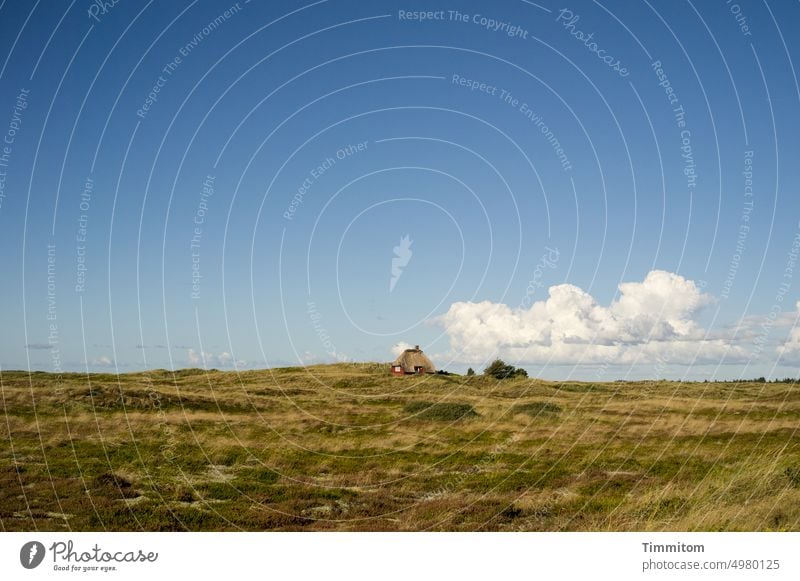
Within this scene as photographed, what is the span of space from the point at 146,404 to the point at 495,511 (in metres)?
30.0

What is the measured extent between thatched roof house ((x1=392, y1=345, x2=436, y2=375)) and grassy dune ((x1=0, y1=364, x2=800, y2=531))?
19727 millimetres

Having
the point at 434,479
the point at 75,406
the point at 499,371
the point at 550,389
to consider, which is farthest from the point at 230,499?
the point at 499,371

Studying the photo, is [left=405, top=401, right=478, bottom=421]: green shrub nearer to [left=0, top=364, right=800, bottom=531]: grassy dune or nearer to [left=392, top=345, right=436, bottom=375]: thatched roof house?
[left=0, top=364, right=800, bottom=531]: grassy dune

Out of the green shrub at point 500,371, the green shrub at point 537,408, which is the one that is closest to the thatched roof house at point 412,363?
the green shrub at point 500,371

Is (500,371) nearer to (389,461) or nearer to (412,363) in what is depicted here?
(412,363)

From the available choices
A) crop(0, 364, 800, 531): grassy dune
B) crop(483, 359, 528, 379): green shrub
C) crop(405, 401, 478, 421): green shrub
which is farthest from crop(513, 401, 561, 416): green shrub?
crop(483, 359, 528, 379): green shrub

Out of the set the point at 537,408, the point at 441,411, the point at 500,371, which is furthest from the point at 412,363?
the point at 441,411

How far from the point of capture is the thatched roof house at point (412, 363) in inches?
2888

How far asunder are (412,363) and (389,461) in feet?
155

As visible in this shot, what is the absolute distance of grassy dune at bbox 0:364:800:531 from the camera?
17000mm

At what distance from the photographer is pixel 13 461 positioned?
24312mm

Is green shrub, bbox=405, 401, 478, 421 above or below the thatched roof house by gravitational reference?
below

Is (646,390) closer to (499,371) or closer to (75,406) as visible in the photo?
(499,371)

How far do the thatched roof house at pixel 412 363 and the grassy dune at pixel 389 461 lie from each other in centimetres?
1973
